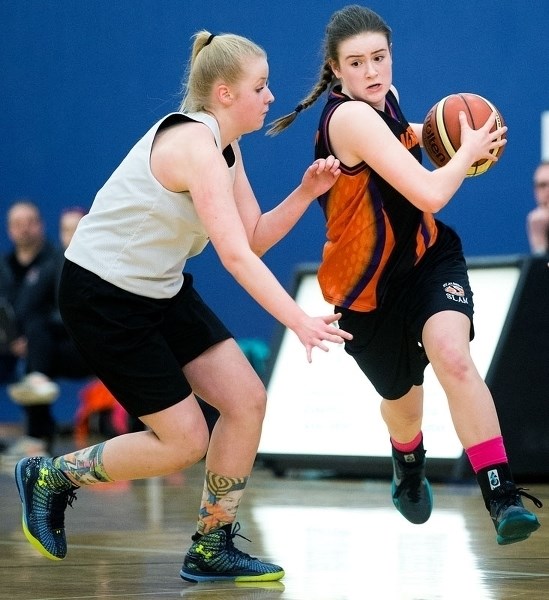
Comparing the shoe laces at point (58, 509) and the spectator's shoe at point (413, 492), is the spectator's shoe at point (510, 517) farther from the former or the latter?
the shoe laces at point (58, 509)

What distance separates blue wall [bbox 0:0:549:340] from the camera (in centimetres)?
852

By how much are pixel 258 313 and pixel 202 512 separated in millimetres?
5889

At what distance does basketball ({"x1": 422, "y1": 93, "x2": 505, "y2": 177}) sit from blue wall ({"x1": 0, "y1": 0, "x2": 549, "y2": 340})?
400 centimetres

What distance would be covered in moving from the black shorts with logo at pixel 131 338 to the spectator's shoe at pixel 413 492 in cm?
106

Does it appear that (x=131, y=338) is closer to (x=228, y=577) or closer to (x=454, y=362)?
(x=228, y=577)

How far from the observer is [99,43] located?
10.1 metres

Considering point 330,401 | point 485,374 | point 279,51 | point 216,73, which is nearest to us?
point 216,73

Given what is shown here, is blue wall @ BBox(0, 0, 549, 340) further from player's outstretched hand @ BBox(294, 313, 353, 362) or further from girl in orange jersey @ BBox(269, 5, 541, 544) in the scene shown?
player's outstretched hand @ BBox(294, 313, 353, 362)

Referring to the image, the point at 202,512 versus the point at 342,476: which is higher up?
the point at 202,512

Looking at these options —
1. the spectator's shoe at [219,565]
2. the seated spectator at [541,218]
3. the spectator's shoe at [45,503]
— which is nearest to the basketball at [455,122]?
the spectator's shoe at [219,565]

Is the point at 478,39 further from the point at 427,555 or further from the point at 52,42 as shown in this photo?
the point at 427,555

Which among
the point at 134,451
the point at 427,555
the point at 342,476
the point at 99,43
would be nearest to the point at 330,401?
the point at 342,476

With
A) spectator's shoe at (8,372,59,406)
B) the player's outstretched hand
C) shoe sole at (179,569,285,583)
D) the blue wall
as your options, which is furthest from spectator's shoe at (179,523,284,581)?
the blue wall

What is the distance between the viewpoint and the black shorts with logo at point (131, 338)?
11.5 ft
